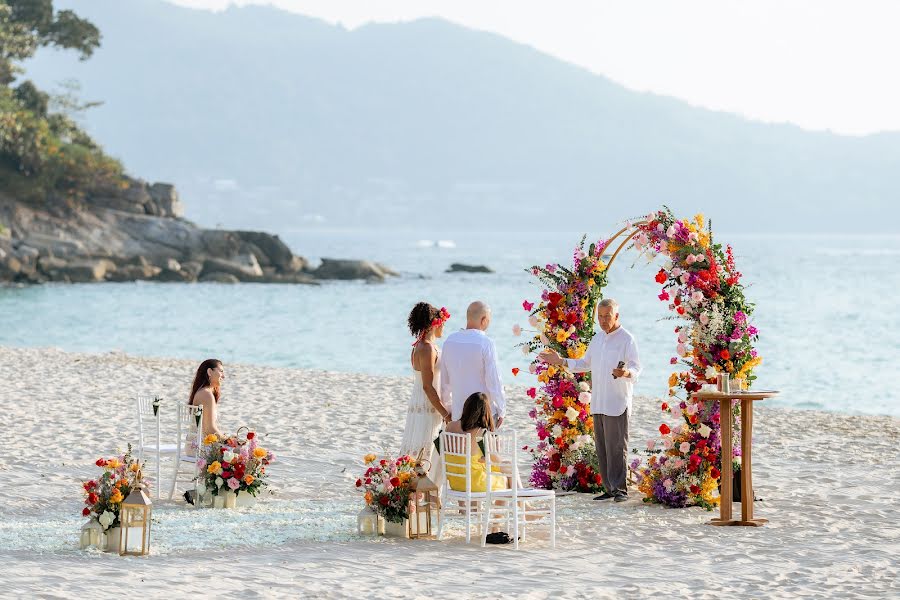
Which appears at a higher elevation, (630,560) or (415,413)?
(415,413)

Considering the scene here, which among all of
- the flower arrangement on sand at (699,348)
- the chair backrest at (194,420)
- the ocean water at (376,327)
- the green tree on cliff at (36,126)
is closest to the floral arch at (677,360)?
the flower arrangement on sand at (699,348)

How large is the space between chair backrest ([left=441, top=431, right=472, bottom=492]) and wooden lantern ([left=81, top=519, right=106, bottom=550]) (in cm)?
232

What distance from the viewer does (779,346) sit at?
48625 millimetres

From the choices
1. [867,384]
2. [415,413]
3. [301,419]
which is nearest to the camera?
[415,413]

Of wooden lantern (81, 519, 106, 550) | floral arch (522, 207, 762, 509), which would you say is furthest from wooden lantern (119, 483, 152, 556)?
floral arch (522, 207, 762, 509)

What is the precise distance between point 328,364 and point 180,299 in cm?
1912

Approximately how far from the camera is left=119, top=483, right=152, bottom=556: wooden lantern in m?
8.08

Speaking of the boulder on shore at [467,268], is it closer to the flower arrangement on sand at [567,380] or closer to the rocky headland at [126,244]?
the rocky headland at [126,244]

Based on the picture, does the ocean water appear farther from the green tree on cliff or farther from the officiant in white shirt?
the officiant in white shirt

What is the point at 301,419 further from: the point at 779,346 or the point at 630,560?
the point at 779,346

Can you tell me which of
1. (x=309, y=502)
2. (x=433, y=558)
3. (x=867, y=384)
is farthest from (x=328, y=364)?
(x=433, y=558)

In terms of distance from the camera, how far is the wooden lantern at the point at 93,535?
27.0 feet

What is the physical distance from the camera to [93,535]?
8297 mm

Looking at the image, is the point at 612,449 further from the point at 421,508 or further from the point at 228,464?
the point at 228,464
